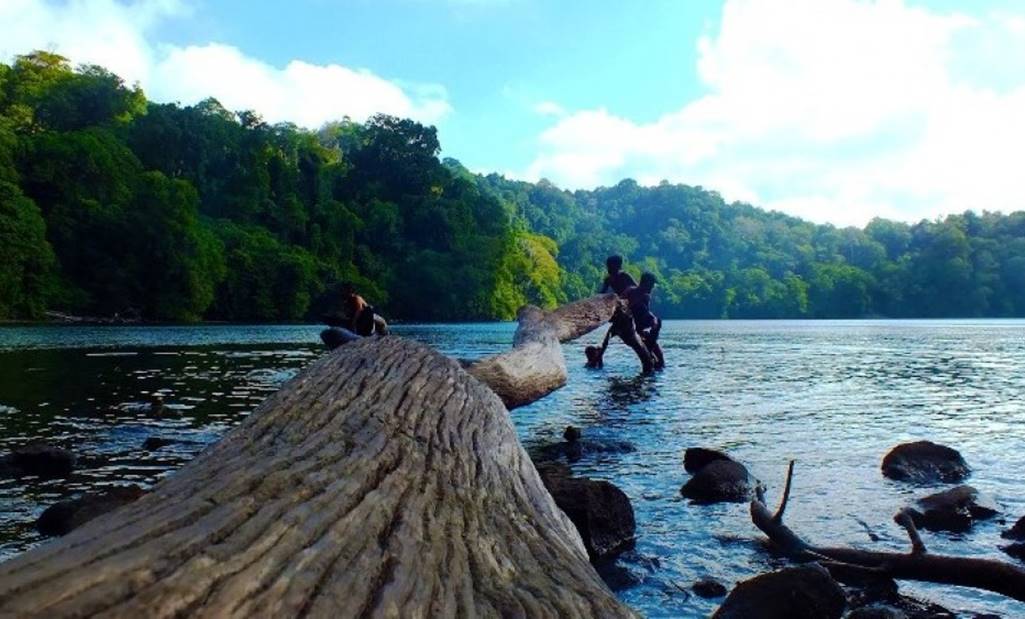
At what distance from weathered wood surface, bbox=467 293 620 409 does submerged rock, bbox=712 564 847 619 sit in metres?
5.38

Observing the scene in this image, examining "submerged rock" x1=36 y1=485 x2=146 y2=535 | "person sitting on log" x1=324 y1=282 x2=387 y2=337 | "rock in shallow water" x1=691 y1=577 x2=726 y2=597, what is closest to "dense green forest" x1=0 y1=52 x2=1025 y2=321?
"person sitting on log" x1=324 y1=282 x2=387 y2=337

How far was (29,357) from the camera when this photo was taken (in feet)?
82.4

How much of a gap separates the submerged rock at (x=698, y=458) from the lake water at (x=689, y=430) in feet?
0.44

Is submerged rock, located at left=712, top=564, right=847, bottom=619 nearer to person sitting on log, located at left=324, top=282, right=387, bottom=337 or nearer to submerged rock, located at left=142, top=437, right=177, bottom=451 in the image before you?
submerged rock, located at left=142, top=437, right=177, bottom=451

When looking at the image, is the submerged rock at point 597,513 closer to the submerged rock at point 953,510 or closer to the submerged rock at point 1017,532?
the submerged rock at point 953,510

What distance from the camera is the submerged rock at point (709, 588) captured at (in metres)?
5.21

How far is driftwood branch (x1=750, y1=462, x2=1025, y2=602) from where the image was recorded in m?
4.47

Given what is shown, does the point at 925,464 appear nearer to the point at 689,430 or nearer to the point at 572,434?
the point at 689,430

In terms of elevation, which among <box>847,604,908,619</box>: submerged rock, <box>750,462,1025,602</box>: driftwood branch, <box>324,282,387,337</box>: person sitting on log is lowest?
<box>847,604,908,619</box>: submerged rock

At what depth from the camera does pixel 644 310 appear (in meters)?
21.4

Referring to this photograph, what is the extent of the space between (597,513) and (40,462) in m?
6.50

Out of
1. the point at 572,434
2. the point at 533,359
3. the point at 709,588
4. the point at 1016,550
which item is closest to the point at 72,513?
the point at 709,588

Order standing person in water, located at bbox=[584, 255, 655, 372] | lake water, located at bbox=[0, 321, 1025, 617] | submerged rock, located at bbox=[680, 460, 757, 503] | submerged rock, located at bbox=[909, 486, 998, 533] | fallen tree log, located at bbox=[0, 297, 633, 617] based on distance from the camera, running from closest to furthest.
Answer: fallen tree log, located at bbox=[0, 297, 633, 617]
lake water, located at bbox=[0, 321, 1025, 617]
submerged rock, located at bbox=[909, 486, 998, 533]
submerged rock, located at bbox=[680, 460, 757, 503]
standing person in water, located at bbox=[584, 255, 655, 372]

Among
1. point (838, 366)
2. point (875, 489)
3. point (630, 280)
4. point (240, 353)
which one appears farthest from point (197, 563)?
point (240, 353)
